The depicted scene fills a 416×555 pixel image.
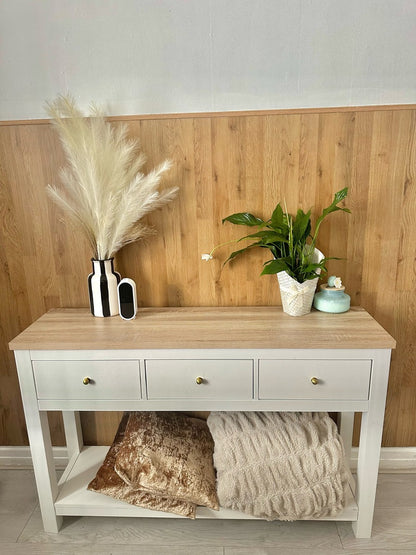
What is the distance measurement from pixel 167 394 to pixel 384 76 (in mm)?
1433

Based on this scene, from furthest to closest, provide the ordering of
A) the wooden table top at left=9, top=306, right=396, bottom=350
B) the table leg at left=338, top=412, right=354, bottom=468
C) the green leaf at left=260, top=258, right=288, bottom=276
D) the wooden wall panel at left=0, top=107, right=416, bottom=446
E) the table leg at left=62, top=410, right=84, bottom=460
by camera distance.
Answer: the table leg at left=62, top=410, right=84, bottom=460 → the table leg at left=338, top=412, right=354, bottom=468 → the wooden wall panel at left=0, top=107, right=416, bottom=446 → the green leaf at left=260, top=258, right=288, bottom=276 → the wooden table top at left=9, top=306, right=396, bottom=350

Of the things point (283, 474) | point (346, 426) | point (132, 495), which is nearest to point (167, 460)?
point (132, 495)

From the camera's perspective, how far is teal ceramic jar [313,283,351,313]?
5.20ft

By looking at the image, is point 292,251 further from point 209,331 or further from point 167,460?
point 167,460

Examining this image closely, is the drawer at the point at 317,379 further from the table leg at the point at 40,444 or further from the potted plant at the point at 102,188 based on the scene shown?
the table leg at the point at 40,444

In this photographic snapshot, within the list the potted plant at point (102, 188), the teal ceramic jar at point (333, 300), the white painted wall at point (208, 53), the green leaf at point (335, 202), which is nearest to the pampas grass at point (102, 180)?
the potted plant at point (102, 188)

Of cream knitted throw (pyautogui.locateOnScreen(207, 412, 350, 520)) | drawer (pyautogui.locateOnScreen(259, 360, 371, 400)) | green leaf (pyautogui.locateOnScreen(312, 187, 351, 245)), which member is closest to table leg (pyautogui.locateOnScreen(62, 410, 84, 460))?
cream knitted throw (pyautogui.locateOnScreen(207, 412, 350, 520))

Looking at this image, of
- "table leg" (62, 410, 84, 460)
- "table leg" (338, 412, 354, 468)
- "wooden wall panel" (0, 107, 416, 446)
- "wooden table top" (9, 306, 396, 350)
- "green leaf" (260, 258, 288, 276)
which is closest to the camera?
"wooden table top" (9, 306, 396, 350)

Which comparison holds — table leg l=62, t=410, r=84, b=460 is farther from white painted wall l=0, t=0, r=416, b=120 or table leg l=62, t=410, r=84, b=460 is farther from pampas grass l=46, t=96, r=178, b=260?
white painted wall l=0, t=0, r=416, b=120

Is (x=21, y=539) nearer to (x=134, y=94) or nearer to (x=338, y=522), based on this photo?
(x=338, y=522)

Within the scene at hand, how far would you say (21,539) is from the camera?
1620mm

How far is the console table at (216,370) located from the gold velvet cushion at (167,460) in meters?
0.12

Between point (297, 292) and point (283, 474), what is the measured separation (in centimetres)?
66

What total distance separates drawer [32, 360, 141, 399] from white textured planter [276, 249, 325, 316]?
62 cm
